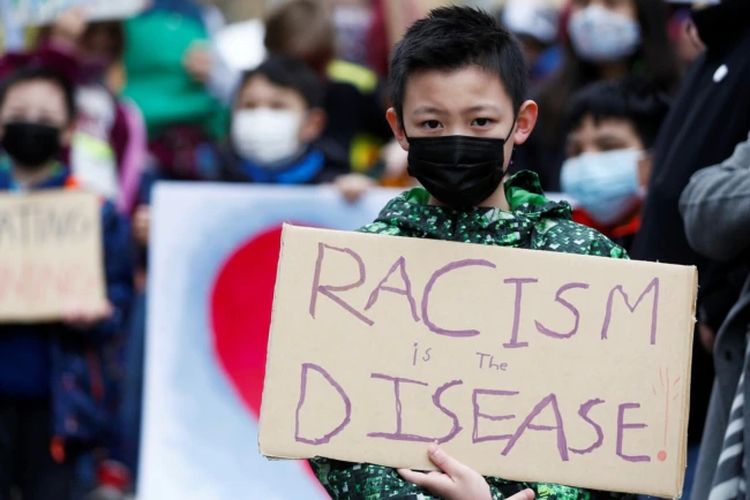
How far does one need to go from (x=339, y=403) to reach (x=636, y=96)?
2.83 metres

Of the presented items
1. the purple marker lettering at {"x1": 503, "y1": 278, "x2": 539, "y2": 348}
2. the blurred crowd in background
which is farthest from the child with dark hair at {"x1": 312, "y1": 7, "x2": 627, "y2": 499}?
the blurred crowd in background

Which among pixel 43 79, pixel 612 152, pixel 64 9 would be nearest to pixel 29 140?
pixel 43 79

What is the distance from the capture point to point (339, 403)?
321cm

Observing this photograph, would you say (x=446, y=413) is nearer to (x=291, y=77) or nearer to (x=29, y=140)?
(x=29, y=140)

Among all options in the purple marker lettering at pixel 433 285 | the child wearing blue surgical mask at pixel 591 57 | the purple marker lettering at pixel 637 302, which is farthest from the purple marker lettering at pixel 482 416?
the child wearing blue surgical mask at pixel 591 57

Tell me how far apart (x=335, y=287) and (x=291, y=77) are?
12.3 ft

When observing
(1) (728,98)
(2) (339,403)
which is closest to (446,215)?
(2) (339,403)

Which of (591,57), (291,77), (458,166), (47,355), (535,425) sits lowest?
(47,355)

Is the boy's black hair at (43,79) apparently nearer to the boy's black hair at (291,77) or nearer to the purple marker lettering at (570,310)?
the boy's black hair at (291,77)

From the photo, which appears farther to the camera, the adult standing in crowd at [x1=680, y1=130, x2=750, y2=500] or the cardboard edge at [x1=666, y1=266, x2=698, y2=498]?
the adult standing in crowd at [x1=680, y1=130, x2=750, y2=500]

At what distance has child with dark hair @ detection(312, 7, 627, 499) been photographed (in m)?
3.21

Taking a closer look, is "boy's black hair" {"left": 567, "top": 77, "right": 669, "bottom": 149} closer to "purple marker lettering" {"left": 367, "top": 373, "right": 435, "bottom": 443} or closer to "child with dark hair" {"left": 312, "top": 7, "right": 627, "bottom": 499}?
"child with dark hair" {"left": 312, "top": 7, "right": 627, "bottom": 499}

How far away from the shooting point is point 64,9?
26.3 feet

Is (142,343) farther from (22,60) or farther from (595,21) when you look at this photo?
(595,21)
